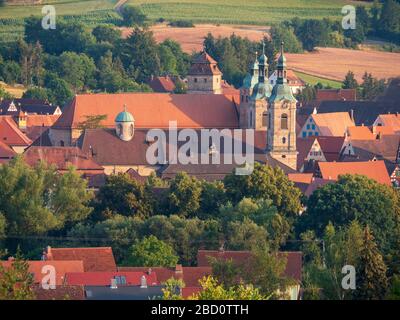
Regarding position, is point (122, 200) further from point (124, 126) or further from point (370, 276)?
point (124, 126)

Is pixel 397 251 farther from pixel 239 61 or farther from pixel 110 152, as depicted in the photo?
pixel 239 61

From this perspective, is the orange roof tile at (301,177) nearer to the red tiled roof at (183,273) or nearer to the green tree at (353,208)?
the green tree at (353,208)

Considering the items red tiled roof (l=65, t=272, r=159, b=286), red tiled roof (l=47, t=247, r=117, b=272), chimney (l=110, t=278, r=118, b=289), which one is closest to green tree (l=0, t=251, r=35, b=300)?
chimney (l=110, t=278, r=118, b=289)

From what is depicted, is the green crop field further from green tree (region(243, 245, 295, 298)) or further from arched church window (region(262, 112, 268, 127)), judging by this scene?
green tree (region(243, 245, 295, 298))

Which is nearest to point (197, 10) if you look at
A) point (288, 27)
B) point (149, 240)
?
point (288, 27)

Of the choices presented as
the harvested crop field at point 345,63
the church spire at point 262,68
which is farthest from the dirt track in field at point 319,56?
the church spire at point 262,68
